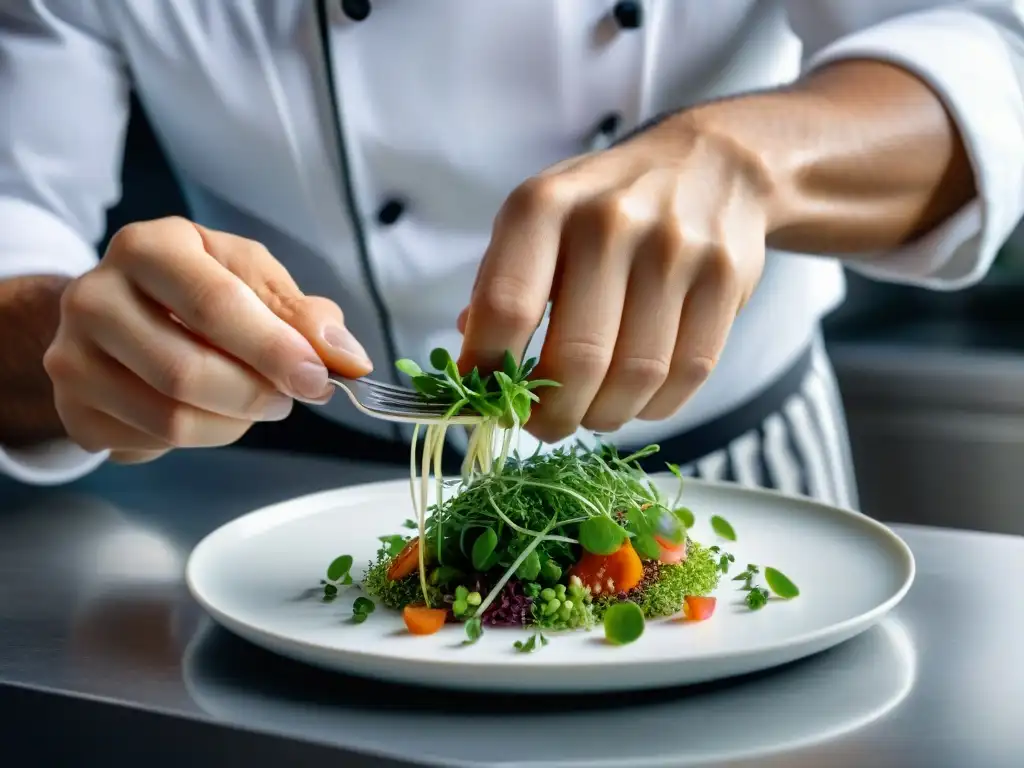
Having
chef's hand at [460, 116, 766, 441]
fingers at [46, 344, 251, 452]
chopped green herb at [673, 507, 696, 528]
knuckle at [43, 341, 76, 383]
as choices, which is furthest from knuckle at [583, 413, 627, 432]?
knuckle at [43, 341, 76, 383]

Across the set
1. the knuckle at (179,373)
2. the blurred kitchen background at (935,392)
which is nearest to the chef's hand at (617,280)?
the knuckle at (179,373)

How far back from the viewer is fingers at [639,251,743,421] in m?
0.81

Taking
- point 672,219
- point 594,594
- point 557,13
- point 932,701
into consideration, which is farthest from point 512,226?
point 557,13

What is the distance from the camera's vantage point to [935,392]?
2064mm

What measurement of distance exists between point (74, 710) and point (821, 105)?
0.80m

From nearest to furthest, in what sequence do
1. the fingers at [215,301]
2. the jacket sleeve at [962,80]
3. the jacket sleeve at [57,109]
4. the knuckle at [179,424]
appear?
1. the fingers at [215,301]
2. the knuckle at [179,424]
3. the jacket sleeve at [962,80]
4. the jacket sleeve at [57,109]

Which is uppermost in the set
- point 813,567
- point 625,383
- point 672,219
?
point 672,219

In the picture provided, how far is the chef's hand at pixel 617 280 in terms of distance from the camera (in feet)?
2.48

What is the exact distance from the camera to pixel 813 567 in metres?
0.81

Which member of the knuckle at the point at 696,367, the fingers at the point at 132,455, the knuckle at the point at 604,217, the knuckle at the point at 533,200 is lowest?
the fingers at the point at 132,455

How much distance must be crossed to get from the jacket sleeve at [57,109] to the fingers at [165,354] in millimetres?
401

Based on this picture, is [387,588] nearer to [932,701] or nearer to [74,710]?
[74,710]

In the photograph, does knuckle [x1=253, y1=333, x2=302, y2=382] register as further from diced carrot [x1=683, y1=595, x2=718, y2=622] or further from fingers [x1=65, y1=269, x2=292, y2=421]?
diced carrot [x1=683, y1=595, x2=718, y2=622]

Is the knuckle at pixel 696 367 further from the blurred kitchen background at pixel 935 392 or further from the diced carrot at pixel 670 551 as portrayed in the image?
the blurred kitchen background at pixel 935 392
